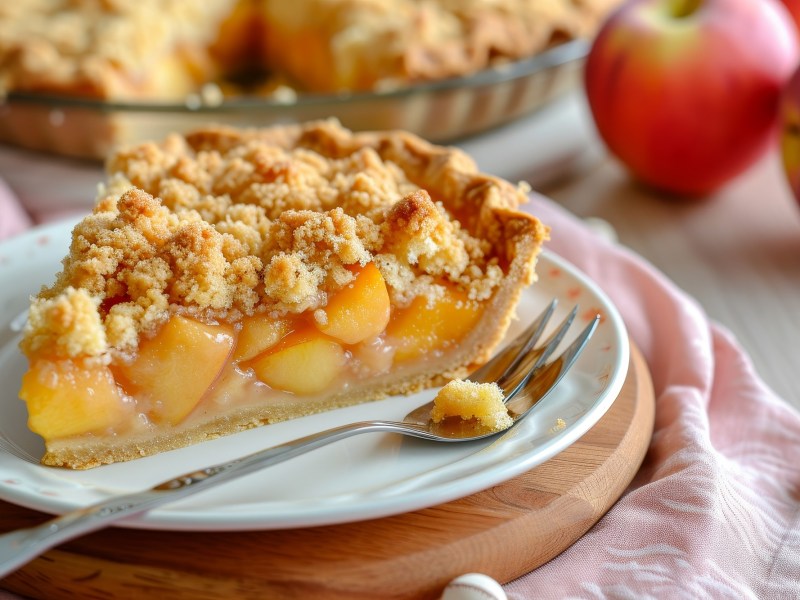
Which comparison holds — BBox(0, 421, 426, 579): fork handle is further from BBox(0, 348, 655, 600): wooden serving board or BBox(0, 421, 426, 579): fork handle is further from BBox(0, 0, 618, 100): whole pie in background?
BBox(0, 0, 618, 100): whole pie in background

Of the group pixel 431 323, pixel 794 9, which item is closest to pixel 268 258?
pixel 431 323

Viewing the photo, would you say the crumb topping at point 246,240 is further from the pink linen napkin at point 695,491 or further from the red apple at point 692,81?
the red apple at point 692,81

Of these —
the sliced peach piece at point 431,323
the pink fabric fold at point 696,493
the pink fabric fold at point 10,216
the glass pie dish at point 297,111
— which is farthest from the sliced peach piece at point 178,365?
the glass pie dish at point 297,111

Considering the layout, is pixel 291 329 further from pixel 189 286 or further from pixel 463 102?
pixel 463 102

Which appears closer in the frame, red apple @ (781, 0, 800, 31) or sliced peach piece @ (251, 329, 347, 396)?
sliced peach piece @ (251, 329, 347, 396)

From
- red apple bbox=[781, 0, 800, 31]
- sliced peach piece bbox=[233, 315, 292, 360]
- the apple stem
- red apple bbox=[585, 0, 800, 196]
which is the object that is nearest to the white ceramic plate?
sliced peach piece bbox=[233, 315, 292, 360]

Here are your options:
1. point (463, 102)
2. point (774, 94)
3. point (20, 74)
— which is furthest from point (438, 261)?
point (20, 74)
